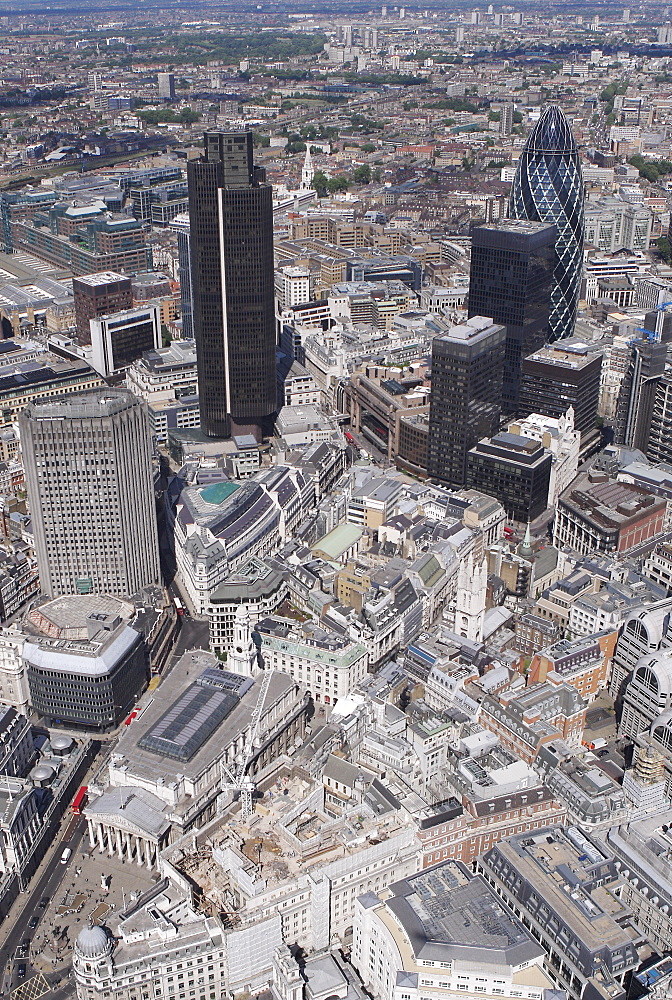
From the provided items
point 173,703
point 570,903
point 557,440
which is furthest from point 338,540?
point 570,903

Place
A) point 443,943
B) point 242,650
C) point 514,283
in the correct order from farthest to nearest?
point 514,283
point 242,650
point 443,943

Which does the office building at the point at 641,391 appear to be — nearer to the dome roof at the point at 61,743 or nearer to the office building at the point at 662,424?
the office building at the point at 662,424

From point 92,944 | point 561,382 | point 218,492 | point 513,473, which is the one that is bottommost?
point 92,944

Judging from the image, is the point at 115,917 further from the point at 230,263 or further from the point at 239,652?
the point at 230,263

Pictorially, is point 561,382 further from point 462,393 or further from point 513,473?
point 513,473

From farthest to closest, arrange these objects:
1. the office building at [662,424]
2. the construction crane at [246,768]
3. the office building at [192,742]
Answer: the office building at [662,424], the office building at [192,742], the construction crane at [246,768]

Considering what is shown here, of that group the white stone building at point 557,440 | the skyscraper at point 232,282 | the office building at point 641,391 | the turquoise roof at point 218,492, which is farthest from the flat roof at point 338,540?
the office building at point 641,391

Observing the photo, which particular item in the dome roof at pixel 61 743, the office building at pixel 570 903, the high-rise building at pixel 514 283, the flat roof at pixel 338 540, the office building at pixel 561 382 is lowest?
the dome roof at pixel 61 743

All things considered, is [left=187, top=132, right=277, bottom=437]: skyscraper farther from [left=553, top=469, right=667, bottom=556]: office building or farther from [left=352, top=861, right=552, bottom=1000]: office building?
[left=352, top=861, right=552, bottom=1000]: office building
